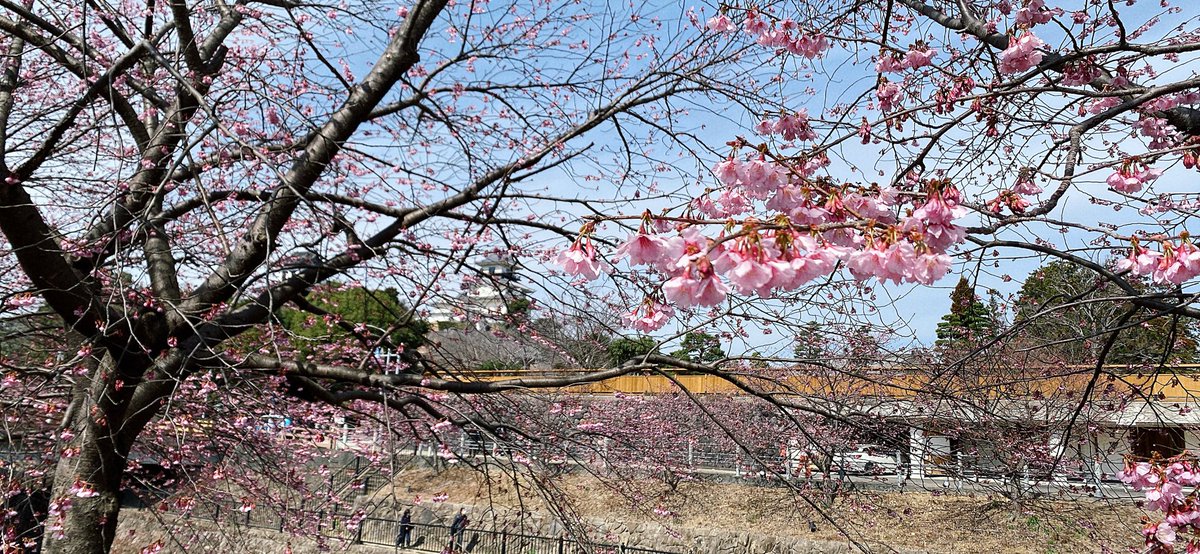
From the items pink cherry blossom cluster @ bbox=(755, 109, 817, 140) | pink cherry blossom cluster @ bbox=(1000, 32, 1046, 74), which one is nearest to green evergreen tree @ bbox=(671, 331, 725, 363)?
pink cherry blossom cluster @ bbox=(755, 109, 817, 140)

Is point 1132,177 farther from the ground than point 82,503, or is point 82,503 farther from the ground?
point 1132,177

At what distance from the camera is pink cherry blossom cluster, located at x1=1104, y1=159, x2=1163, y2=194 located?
9.60ft

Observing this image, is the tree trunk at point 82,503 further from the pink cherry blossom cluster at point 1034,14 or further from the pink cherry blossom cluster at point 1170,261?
the pink cherry blossom cluster at point 1034,14

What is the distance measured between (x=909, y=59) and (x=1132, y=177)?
3.82 feet

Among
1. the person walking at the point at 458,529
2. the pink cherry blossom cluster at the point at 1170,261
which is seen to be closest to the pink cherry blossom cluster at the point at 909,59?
the pink cherry blossom cluster at the point at 1170,261

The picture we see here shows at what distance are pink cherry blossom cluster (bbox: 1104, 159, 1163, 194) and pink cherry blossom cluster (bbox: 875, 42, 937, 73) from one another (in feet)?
3.36

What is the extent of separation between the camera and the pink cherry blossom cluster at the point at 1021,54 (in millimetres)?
2898

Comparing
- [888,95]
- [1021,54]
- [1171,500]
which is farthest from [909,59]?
[1171,500]

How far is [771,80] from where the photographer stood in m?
4.88

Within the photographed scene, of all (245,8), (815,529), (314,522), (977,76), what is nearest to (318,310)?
(245,8)

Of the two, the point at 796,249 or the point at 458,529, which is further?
the point at 458,529

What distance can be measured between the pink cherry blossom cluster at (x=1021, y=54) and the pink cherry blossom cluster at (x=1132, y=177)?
1.84 ft

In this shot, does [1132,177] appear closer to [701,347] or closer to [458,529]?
[701,347]

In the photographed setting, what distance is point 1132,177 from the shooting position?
2938 mm
